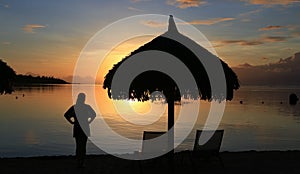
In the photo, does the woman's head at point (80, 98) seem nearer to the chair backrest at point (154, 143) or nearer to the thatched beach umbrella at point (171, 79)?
the thatched beach umbrella at point (171, 79)

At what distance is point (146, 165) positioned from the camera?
8547mm

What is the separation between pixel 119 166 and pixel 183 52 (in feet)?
9.67

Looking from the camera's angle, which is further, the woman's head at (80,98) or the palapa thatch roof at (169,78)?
the woman's head at (80,98)

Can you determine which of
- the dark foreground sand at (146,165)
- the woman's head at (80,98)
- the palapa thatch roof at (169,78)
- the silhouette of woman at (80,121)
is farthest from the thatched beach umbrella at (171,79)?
the dark foreground sand at (146,165)

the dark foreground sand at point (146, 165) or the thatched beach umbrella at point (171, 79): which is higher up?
the thatched beach umbrella at point (171, 79)

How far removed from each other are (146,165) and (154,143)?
59cm

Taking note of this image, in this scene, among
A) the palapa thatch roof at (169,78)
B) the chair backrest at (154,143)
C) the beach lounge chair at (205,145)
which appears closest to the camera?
the palapa thatch roof at (169,78)

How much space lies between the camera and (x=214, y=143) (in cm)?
860

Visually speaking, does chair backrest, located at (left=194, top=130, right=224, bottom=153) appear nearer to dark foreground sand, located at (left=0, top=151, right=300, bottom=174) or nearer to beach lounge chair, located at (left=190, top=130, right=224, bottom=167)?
beach lounge chair, located at (left=190, top=130, right=224, bottom=167)

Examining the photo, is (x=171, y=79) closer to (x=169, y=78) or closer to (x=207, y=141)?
(x=169, y=78)

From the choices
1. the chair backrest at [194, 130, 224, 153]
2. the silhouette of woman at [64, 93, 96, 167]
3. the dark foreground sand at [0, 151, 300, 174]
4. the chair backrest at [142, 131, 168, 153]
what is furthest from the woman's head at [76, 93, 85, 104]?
the chair backrest at [194, 130, 224, 153]

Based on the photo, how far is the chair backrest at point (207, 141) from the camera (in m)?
8.47

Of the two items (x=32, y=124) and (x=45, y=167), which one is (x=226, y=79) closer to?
(x=45, y=167)

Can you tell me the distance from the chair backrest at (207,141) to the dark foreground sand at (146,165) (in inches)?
17.2
